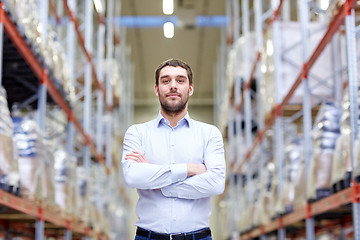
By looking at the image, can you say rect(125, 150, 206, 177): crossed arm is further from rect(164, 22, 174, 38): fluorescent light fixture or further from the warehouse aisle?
rect(164, 22, 174, 38): fluorescent light fixture

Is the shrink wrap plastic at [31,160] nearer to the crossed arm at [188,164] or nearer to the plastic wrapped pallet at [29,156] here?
the plastic wrapped pallet at [29,156]

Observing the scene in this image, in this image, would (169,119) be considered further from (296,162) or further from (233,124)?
(233,124)

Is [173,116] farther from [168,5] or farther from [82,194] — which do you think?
[168,5]

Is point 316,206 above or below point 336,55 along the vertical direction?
below

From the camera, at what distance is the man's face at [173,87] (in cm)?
262

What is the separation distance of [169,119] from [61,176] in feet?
18.9

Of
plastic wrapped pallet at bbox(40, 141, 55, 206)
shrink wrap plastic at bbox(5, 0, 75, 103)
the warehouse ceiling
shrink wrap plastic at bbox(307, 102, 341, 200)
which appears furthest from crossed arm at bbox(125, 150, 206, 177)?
the warehouse ceiling

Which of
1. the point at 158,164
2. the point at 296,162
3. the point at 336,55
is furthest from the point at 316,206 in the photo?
the point at 158,164

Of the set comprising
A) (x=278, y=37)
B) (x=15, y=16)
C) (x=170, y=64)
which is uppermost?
(x=278, y=37)

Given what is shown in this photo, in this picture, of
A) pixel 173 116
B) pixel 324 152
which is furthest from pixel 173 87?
pixel 324 152

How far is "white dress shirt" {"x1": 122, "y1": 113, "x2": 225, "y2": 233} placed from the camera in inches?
104

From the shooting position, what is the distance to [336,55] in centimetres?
802

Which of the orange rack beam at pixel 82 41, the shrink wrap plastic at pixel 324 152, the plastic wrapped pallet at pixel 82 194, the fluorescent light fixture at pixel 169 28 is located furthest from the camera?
the fluorescent light fixture at pixel 169 28

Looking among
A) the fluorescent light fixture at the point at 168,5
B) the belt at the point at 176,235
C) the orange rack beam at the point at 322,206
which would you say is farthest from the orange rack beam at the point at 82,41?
the belt at the point at 176,235
